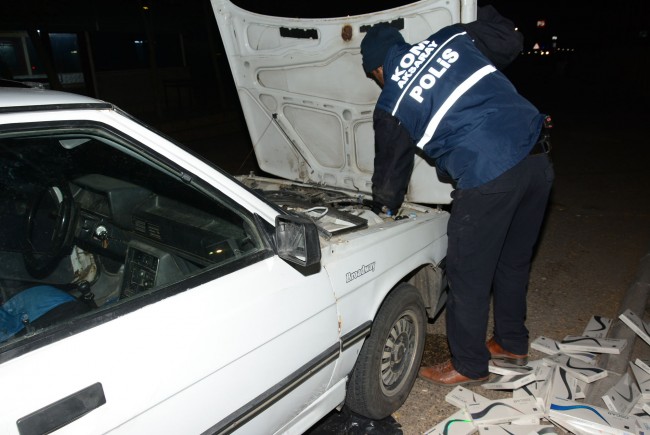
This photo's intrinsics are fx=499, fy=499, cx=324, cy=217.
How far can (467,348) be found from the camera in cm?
287

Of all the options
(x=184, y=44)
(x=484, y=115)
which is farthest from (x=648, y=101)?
(x=484, y=115)

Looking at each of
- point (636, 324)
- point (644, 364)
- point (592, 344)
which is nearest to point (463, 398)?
point (592, 344)

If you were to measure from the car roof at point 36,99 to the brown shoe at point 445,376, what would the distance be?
2.36m

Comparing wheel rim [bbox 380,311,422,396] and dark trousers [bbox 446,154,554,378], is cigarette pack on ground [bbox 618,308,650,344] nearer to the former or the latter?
dark trousers [bbox 446,154,554,378]

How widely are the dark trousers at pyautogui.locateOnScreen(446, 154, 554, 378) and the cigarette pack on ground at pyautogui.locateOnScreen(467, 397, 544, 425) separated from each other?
0.84ft

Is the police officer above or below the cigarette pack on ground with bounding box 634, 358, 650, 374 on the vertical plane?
above

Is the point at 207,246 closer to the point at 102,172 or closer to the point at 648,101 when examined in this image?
the point at 102,172

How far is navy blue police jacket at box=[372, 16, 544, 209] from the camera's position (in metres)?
2.47

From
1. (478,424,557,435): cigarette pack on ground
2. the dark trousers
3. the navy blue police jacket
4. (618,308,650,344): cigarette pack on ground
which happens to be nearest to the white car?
the dark trousers

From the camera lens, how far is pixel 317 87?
3.41m

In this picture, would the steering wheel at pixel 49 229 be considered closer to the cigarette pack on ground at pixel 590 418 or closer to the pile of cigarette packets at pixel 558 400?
the pile of cigarette packets at pixel 558 400

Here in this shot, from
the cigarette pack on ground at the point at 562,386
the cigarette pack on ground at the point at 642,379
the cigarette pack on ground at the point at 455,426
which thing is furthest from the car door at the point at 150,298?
the cigarette pack on ground at the point at 642,379

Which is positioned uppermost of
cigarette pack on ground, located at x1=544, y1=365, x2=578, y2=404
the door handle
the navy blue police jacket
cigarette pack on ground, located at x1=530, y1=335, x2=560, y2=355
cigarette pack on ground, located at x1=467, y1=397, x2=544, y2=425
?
the navy blue police jacket

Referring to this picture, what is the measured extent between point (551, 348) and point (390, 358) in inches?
48.4
